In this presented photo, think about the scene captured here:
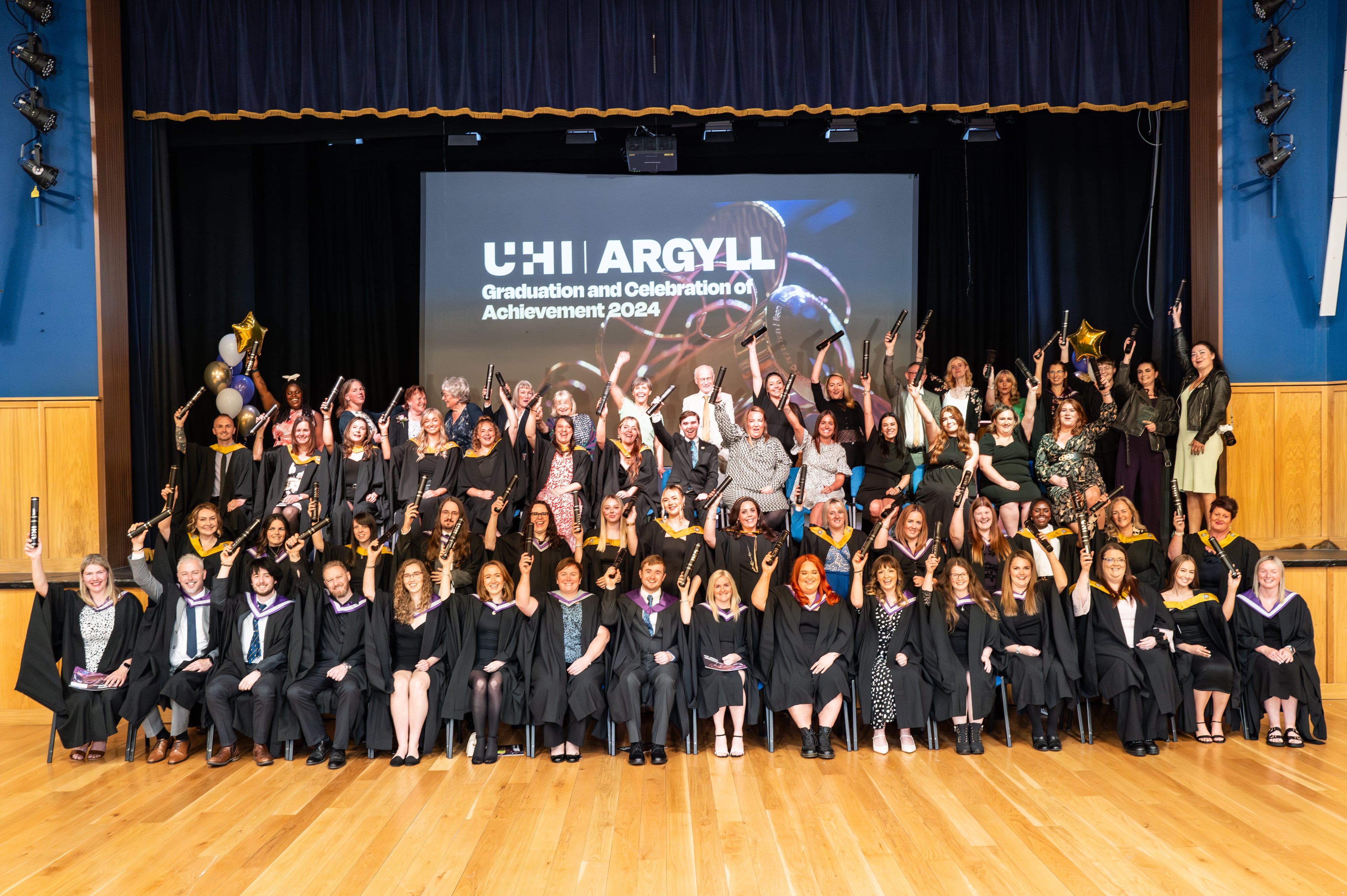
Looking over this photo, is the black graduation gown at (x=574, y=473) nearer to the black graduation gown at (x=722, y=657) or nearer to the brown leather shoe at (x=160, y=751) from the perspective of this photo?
the black graduation gown at (x=722, y=657)

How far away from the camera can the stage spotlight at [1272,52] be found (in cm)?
593

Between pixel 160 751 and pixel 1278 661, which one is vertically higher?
pixel 1278 661

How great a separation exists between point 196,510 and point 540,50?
10.8ft

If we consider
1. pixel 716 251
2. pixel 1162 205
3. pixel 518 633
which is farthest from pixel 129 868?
pixel 1162 205

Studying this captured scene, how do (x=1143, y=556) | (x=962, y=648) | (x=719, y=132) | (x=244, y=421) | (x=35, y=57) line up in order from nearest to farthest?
(x=962, y=648)
(x=1143, y=556)
(x=35, y=57)
(x=244, y=421)
(x=719, y=132)

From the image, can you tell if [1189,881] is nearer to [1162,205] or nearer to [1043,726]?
[1043,726]

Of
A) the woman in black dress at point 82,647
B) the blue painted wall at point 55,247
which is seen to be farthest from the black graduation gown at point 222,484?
the woman in black dress at point 82,647

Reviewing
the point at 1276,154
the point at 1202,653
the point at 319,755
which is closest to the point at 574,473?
the point at 319,755

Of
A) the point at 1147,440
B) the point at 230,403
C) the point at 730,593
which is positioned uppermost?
the point at 230,403

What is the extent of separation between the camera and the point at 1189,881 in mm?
3240

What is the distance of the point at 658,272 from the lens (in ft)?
24.7

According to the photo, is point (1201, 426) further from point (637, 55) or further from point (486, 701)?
point (486, 701)

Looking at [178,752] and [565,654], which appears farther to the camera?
[565,654]

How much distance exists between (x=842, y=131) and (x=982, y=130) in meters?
0.94
